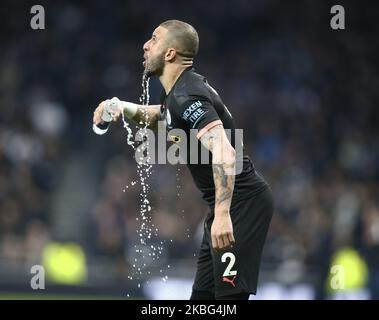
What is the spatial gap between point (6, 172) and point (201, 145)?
1044 centimetres

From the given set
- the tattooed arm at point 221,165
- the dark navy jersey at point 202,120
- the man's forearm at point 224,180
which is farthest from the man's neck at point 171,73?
the man's forearm at point 224,180

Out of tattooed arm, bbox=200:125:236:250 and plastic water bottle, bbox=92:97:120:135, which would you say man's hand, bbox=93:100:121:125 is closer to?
plastic water bottle, bbox=92:97:120:135

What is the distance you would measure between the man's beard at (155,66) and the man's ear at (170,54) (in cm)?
4

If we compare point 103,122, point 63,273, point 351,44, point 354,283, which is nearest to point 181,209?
point 63,273

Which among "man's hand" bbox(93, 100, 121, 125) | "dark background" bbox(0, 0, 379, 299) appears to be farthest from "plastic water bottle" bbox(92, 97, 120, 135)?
"dark background" bbox(0, 0, 379, 299)

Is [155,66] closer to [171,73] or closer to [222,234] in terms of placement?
[171,73]

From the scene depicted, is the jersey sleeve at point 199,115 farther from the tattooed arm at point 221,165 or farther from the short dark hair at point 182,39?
the short dark hair at point 182,39

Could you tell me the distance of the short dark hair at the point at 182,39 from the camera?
24.1 feet

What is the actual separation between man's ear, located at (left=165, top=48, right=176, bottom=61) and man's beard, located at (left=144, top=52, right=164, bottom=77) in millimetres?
44

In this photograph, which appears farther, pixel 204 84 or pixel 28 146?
pixel 28 146

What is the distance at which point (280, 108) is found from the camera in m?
18.9

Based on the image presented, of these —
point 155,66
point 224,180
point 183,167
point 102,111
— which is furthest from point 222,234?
point 183,167

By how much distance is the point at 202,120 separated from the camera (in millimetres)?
6793
